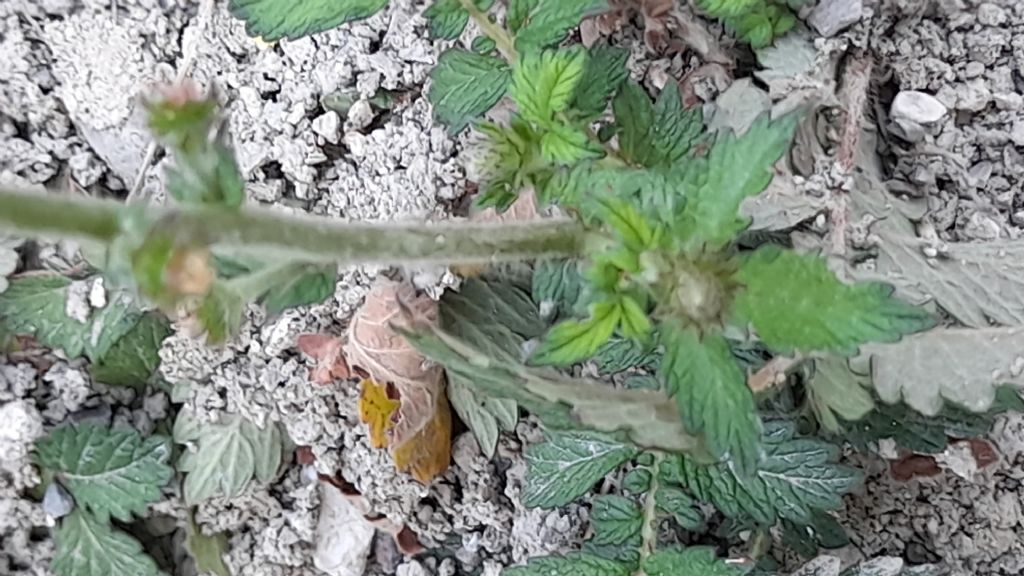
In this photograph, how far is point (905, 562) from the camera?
2016 mm

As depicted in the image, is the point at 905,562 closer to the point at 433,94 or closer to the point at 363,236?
the point at 433,94

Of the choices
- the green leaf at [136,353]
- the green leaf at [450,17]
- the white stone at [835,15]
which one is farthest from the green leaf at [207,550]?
the white stone at [835,15]

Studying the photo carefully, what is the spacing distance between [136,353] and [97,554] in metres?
0.37

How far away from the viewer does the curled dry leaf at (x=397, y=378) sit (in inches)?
77.9

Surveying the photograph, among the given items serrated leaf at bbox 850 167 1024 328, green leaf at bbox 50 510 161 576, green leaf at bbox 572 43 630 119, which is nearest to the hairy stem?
green leaf at bbox 572 43 630 119

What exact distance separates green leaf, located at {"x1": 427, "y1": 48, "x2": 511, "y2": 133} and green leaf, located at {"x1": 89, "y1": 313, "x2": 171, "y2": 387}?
75cm

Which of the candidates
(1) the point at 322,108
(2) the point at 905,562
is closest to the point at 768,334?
(2) the point at 905,562

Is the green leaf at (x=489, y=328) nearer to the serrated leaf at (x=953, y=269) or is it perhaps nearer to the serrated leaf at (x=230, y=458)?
the serrated leaf at (x=230, y=458)

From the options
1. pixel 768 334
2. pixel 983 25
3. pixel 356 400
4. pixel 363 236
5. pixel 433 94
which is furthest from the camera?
pixel 356 400

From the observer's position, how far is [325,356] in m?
2.04

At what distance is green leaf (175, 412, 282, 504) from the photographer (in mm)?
2125

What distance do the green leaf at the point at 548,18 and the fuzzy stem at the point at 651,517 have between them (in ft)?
2.08

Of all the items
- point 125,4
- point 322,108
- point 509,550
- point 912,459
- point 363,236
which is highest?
point 363,236

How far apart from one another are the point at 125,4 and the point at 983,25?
1.52 m
